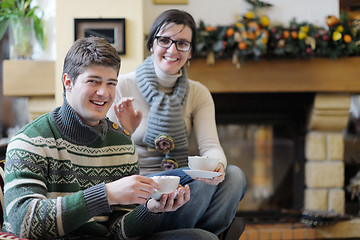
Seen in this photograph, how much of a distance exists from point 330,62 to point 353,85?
215mm

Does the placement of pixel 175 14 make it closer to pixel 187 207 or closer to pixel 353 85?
pixel 187 207

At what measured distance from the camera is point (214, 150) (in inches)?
72.0

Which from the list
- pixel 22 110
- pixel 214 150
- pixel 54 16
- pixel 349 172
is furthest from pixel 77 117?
pixel 349 172

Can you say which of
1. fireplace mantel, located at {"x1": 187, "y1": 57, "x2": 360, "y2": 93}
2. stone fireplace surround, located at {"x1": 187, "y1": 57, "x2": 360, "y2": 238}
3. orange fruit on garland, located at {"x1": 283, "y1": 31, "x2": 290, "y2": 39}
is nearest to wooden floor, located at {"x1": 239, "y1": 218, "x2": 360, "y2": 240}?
stone fireplace surround, located at {"x1": 187, "y1": 57, "x2": 360, "y2": 238}

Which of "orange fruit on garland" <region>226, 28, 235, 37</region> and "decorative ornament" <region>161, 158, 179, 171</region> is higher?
"orange fruit on garland" <region>226, 28, 235, 37</region>

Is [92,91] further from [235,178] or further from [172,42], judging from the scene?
[172,42]

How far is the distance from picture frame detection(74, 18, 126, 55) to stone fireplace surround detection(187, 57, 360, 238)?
0.46 metres

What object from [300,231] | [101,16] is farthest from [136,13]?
[300,231]

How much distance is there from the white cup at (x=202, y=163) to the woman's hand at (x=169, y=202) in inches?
6.6

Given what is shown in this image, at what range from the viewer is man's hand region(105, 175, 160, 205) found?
40.3 inches

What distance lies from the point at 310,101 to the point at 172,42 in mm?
1520

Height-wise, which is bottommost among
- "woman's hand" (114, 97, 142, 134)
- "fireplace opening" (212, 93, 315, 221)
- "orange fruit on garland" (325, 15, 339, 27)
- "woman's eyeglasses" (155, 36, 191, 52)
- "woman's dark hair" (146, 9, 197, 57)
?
"fireplace opening" (212, 93, 315, 221)

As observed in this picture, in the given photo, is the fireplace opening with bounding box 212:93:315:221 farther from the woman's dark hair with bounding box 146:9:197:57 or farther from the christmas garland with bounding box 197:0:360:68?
the woman's dark hair with bounding box 146:9:197:57

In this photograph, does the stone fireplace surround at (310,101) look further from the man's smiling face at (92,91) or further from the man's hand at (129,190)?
the man's hand at (129,190)
